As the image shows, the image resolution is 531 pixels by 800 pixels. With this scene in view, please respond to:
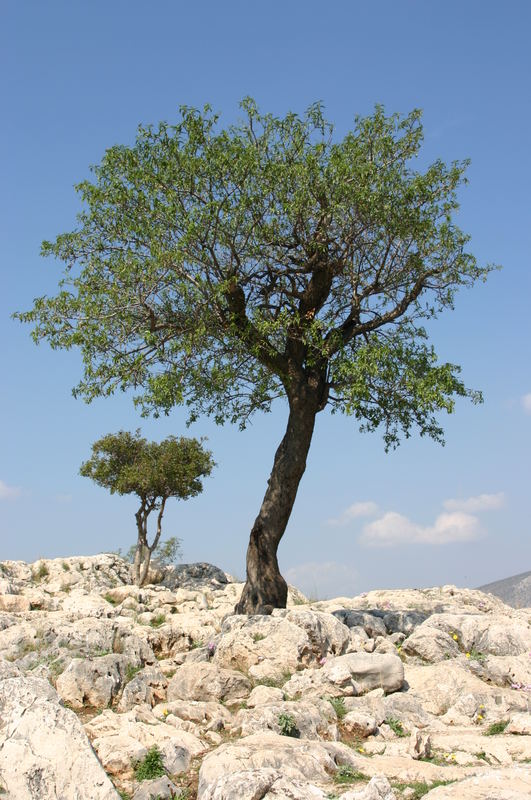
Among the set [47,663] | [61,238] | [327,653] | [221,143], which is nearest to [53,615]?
[47,663]

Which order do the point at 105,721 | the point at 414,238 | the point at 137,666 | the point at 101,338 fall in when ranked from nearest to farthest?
the point at 105,721, the point at 137,666, the point at 101,338, the point at 414,238

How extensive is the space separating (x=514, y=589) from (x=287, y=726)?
25.6m

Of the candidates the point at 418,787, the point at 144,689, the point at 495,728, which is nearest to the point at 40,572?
the point at 144,689

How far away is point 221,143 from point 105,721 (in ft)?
47.0

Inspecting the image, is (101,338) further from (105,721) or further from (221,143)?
(105,721)

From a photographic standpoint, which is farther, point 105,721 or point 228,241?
point 228,241

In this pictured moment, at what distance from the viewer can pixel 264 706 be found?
35.6ft

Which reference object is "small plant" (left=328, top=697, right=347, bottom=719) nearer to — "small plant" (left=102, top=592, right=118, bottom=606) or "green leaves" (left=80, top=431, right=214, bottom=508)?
"small plant" (left=102, top=592, right=118, bottom=606)

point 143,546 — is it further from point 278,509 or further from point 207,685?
point 207,685

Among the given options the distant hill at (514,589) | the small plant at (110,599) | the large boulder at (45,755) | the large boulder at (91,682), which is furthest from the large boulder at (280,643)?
the distant hill at (514,589)

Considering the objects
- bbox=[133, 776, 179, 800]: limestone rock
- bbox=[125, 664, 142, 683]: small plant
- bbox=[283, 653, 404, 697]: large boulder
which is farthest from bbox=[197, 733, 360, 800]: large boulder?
bbox=[125, 664, 142, 683]: small plant

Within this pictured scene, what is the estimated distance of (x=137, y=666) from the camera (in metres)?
13.9

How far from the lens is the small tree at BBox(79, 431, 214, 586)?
3819 centimetres

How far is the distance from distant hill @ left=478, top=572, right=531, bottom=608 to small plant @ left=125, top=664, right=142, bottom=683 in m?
20.1
